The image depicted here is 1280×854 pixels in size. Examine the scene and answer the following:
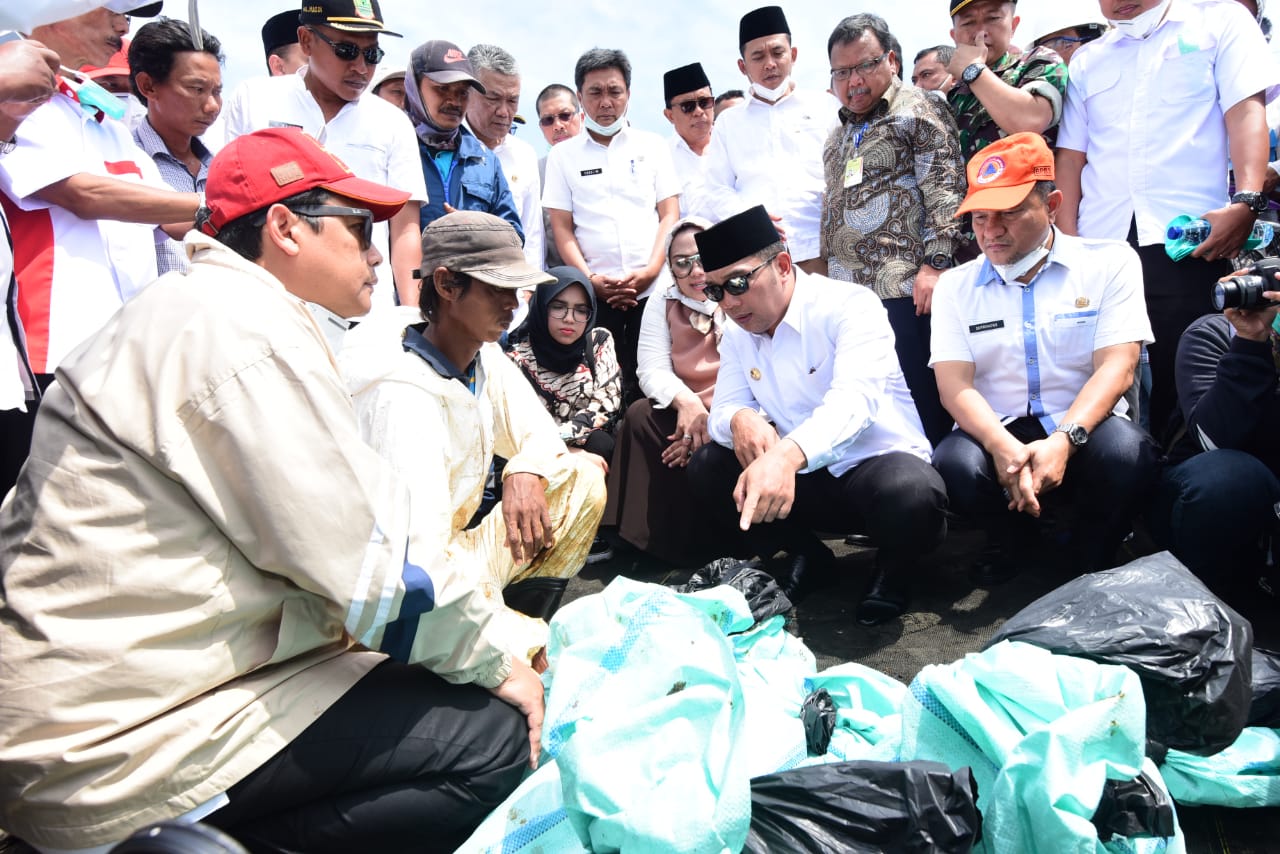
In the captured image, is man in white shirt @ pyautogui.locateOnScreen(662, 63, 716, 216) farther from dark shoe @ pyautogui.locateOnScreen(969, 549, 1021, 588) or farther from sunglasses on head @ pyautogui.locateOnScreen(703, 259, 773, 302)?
dark shoe @ pyautogui.locateOnScreen(969, 549, 1021, 588)

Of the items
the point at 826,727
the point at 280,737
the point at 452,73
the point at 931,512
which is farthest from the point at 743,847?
the point at 452,73

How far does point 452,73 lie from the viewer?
4500mm

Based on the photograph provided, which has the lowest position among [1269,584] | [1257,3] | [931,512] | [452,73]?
[1269,584]

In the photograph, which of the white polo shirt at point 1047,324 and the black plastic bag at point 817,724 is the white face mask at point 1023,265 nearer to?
the white polo shirt at point 1047,324

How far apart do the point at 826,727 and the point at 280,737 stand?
1168 mm

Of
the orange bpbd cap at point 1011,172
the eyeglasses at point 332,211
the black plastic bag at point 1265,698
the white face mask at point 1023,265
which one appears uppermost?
the eyeglasses at point 332,211

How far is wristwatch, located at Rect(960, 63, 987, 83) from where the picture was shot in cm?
406

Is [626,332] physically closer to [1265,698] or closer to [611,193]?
[611,193]

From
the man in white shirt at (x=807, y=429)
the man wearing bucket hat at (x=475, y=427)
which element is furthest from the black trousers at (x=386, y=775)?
the man in white shirt at (x=807, y=429)

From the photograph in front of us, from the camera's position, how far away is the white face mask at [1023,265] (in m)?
3.59

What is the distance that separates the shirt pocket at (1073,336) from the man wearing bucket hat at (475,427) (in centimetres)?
186

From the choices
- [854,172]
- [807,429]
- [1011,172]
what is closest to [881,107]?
[854,172]

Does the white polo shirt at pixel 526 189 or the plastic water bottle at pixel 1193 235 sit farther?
the white polo shirt at pixel 526 189

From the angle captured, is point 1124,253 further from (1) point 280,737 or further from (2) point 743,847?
(1) point 280,737
